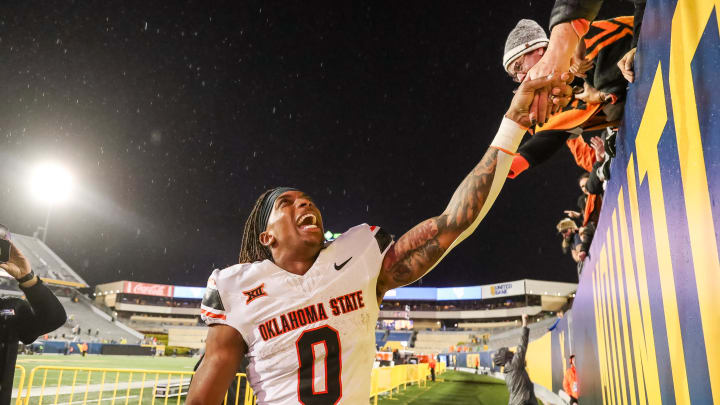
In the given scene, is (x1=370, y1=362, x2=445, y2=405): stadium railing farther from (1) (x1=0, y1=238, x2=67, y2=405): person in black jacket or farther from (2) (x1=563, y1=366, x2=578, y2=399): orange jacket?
(1) (x1=0, y1=238, x2=67, y2=405): person in black jacket

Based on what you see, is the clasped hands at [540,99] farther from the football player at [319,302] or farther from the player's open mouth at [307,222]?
the player's open mouth at [307,222]

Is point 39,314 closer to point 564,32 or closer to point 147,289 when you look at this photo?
point 564,32

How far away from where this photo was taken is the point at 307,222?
2.41 meters

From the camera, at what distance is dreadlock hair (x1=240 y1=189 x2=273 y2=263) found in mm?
2687

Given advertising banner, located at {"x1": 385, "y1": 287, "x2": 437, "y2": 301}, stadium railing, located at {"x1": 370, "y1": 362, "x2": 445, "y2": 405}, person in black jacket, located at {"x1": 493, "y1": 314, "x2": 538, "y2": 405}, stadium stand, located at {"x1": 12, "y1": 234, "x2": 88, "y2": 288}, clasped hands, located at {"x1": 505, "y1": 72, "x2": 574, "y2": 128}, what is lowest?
stadium railing, located at {"x1": 370, "y1": 362, "x2": 445, "y2": 405}

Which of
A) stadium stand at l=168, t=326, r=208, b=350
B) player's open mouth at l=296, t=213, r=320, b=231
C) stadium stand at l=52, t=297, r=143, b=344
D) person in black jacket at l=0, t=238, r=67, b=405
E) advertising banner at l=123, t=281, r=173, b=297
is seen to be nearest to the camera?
player's open mouth at l=296, t=213, r=320, b=231

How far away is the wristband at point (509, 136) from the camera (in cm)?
186

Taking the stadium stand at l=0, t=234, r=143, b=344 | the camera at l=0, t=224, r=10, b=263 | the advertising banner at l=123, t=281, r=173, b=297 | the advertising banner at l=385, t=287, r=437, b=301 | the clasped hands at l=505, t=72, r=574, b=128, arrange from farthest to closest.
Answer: the advertising banner at l=385, t=287, r=437, b=301 → the advertising banner at l=123, t=281, r=173, b=297 → the stadium stand at l=0, t=234, r=143, b=344 → the camera at l=0, t=224, r=10, b=263 → the clasped hands at l=505, t=72, r=574, b=128

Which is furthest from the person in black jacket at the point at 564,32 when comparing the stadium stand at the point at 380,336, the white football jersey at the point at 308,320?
the stadium stand at the point at 380,336

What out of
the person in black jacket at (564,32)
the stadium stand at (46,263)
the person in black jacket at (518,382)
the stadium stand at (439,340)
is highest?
the stadium stand at (46,263)

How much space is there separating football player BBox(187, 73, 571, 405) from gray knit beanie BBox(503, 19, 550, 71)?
3.48ft

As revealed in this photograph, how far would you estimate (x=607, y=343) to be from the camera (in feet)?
11.8

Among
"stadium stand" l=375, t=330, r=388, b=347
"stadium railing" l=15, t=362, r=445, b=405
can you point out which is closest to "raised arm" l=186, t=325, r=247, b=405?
"stadium railing" l=15, t=362, r=445, b=405

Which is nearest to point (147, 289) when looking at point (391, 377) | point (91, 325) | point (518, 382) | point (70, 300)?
point (70, 300)
